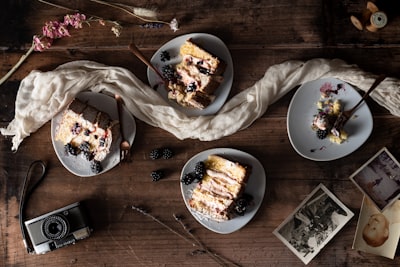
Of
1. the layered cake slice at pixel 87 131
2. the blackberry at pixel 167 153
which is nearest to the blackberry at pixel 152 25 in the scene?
the layered cake slice at pixel 87 131

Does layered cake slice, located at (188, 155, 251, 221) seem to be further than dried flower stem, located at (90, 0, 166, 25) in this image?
No

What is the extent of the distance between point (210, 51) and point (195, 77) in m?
0.13

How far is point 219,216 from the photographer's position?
206 cm

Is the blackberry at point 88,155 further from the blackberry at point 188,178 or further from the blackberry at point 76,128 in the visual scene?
the blackberry at point 188,178

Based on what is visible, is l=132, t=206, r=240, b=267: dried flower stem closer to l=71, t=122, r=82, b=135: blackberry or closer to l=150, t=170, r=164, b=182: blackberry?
l=150, t=170, r=164, b=182: blackberry

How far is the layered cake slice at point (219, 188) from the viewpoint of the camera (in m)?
2.05

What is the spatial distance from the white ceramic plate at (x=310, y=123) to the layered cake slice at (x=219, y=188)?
245mm

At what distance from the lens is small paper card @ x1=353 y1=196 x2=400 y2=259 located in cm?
212

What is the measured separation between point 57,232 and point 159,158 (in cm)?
50

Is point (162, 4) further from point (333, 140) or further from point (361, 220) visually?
point (361, 220)

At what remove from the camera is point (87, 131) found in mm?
2086

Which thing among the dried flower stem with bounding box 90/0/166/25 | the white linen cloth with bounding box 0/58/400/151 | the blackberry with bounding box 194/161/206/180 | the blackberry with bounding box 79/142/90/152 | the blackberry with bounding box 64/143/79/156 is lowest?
the blackberry with bounding box 194/161/206/180

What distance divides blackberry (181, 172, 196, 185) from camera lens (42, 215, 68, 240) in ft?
1.62

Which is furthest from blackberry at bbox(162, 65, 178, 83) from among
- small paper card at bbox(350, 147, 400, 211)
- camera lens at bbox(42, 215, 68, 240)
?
small paper card at bbox(350, 147, 400, 211)
